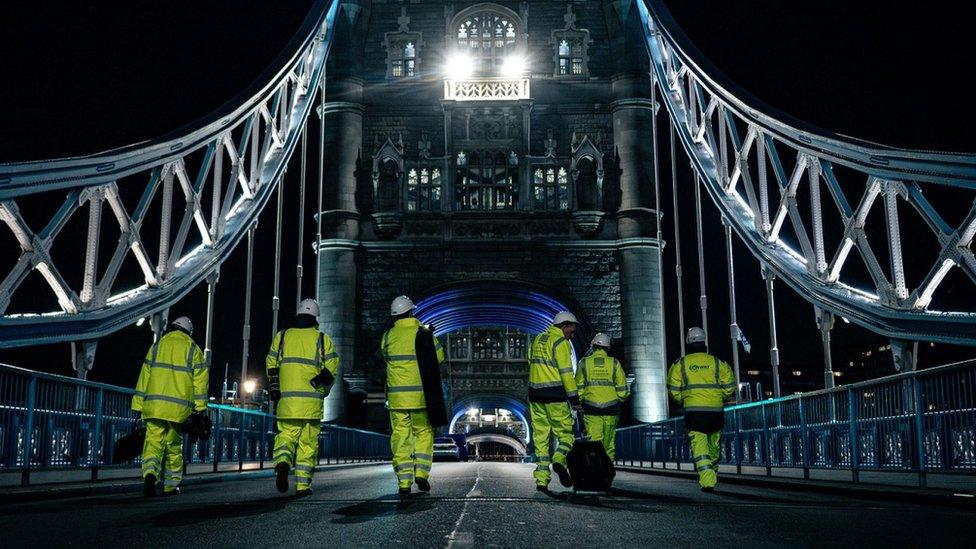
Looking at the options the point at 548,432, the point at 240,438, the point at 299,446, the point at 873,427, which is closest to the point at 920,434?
the point at 873,427

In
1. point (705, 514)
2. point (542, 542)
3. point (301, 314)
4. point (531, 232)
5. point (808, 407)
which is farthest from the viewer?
point (531, 232)

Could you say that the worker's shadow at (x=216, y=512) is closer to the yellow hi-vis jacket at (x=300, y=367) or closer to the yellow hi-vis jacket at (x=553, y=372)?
the yellow hi-vis jacket at (x=300, y=367)

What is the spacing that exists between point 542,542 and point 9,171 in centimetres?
991

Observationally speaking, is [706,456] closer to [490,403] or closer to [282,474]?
[282,474]

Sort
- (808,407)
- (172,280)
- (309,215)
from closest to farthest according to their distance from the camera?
(808,407)
(172,280)
(309,215)

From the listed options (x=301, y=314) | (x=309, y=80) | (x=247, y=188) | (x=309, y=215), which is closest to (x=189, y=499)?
(x=301, y=314)

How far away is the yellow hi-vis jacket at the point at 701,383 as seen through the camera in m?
10.7

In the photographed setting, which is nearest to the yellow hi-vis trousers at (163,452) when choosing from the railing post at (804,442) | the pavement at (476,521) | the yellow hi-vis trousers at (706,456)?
the pavement at (476,521)

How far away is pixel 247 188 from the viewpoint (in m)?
25.1

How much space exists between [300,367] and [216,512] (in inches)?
67.9

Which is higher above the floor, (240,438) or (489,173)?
(489,173)

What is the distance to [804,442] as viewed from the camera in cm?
1231

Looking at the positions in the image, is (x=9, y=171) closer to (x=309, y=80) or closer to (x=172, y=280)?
(x=172, y=280)

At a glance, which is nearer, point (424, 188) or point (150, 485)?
point (150, 485)
